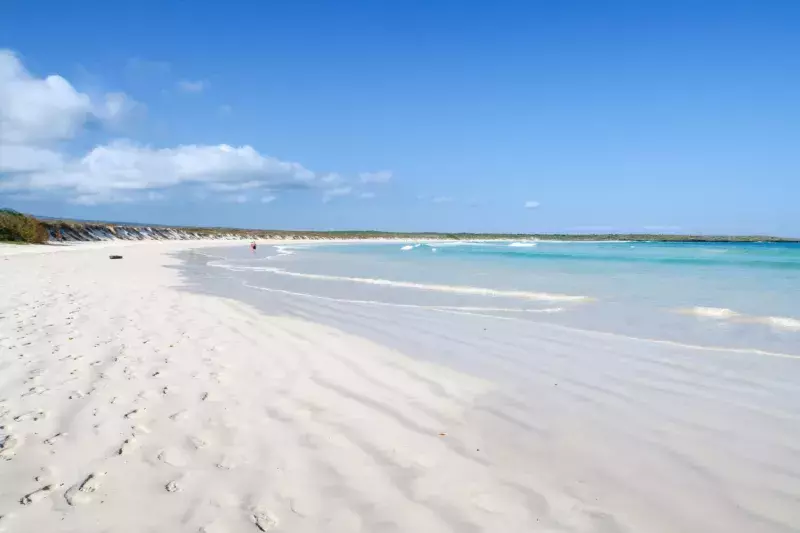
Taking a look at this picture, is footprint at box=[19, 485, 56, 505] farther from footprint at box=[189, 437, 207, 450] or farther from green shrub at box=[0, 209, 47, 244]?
green shrub at box=[0, 209, 47, 244]

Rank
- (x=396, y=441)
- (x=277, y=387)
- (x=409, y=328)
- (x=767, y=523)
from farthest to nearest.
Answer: (x=409, y=328) → (x=277, y=387) → (x=396, y=441) → (x=767, y=523)

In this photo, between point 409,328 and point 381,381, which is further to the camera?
point 409,328

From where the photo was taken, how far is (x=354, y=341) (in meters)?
7.62

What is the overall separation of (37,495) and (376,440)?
7.68 feet

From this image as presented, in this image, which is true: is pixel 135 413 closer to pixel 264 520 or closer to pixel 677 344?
pixel 264 520

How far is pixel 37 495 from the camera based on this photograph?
118 inches

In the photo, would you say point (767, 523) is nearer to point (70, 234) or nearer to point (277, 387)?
point (277, 387)

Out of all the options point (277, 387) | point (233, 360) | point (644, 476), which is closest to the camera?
point (644, 476)

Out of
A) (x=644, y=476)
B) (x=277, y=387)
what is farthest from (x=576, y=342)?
(x=277, y=387)

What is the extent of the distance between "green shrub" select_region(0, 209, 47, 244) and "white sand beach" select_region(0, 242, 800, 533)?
3603cm

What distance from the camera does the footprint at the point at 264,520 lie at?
2773 mm

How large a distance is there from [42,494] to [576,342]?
7.10 m

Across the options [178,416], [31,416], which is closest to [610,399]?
[178,416]

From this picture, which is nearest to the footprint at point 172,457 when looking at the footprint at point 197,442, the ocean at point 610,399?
the footprint at point 197,442
